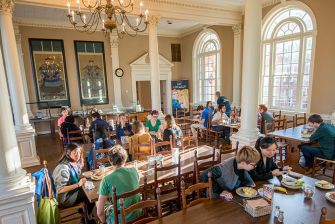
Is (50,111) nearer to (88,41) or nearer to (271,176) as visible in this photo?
(88,41)

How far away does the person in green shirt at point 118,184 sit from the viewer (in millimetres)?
1997

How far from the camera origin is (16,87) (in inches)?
185

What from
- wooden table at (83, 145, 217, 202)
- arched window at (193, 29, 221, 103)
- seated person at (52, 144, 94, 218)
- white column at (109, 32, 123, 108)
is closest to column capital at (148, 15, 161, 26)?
white column at (109, 32, 123, 108)

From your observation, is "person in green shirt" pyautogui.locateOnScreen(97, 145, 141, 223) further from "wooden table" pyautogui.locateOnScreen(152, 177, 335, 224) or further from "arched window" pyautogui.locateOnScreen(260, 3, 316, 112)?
"arched window" pyautogui.locateOnScreen(260, 3, 316, 112)

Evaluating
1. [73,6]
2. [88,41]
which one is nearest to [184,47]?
[88,41]

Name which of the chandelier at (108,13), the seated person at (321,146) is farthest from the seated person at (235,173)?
the chandelier at (108,13)

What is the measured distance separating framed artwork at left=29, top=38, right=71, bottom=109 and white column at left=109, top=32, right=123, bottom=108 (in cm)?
190

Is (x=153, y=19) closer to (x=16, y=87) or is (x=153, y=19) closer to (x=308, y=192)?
(x=16, y=87)

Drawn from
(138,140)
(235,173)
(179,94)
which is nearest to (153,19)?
(138,140)

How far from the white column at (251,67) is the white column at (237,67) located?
4.34 meters

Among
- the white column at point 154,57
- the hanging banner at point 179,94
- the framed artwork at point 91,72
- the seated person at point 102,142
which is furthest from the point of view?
the hanging banner at point 179,94

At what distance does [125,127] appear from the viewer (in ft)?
16.2

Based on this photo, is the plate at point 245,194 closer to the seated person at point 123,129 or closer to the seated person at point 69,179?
the seated person at point 69,179

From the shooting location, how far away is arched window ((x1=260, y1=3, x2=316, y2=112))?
5.96 m
